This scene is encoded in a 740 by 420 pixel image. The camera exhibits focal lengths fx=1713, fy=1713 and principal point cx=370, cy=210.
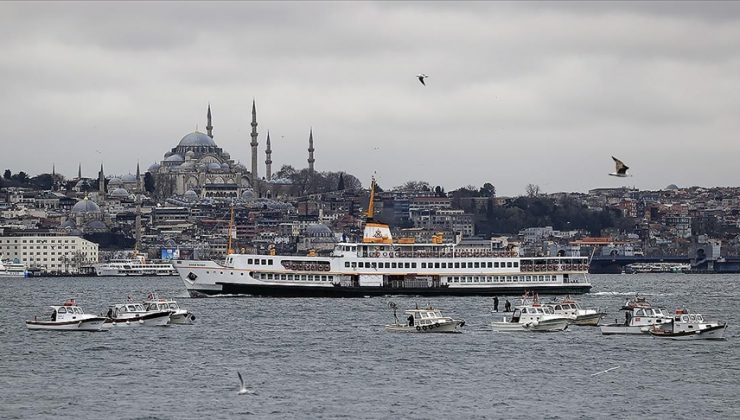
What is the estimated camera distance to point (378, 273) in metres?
71.6

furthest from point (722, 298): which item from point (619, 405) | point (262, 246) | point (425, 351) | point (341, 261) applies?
point (262, 246)

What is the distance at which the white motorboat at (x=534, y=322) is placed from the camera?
4903 cm

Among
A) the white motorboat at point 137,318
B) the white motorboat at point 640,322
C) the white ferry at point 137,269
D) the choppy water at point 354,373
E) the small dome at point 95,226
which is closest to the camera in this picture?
the choppy water at point 354,373

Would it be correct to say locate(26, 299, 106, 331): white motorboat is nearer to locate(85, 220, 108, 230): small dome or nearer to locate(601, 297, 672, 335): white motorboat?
locate(601, 297, 672, 335): white motorboat

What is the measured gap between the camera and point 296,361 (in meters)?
41.6

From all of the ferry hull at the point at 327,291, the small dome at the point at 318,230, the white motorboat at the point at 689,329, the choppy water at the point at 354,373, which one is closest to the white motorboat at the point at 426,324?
the choppy water at the point at 354,373

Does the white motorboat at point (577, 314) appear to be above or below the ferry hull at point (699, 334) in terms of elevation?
above

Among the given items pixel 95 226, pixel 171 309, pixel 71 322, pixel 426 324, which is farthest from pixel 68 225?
pixel 426 324

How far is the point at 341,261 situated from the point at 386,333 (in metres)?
22.4

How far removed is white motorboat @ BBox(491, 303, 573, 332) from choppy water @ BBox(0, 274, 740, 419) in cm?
59

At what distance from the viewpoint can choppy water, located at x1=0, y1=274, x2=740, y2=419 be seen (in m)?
33.0

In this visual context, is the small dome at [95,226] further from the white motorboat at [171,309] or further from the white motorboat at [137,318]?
the white motorboat at [137,318]

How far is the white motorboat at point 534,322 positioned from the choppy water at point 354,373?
591 millimetres

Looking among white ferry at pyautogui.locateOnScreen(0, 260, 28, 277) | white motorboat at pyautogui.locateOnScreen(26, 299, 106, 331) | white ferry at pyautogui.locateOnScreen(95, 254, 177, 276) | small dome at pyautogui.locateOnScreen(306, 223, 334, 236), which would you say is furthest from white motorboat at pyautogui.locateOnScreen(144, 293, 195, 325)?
small dome at pyautogui.locateOnScreen(306, 223, 334, 236)
